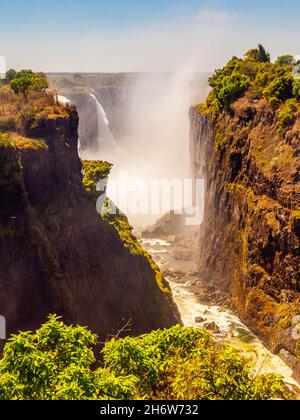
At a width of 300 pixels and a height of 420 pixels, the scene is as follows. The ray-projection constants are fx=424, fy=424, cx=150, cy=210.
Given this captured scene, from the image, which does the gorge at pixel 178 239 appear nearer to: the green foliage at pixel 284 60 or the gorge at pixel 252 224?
the gorge at pixel 252 224

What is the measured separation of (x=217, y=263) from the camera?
241 feet

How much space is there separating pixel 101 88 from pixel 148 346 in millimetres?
156295

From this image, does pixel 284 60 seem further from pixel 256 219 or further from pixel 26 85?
pixel 26 85

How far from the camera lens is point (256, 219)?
6072cm

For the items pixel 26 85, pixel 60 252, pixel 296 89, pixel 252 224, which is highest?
pixel 296 89

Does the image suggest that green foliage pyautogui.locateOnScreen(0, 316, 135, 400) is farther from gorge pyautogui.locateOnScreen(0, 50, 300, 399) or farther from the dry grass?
the dry grass

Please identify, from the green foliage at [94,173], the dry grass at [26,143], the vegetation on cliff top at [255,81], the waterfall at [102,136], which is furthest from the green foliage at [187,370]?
the waterfall at [102,136]

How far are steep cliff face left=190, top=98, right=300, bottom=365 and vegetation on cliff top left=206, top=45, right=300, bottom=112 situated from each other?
229 cm

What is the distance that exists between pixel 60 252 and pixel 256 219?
3205cm

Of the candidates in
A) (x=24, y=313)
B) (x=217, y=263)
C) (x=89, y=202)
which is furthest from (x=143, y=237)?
(x=24, y=313)

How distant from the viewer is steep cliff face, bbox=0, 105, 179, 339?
32094mm

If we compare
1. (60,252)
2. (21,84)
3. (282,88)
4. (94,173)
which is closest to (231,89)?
(282,88)

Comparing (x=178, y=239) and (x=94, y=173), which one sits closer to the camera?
(x=94, y=173)

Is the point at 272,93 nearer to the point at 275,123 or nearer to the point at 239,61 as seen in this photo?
the point at 275,123
